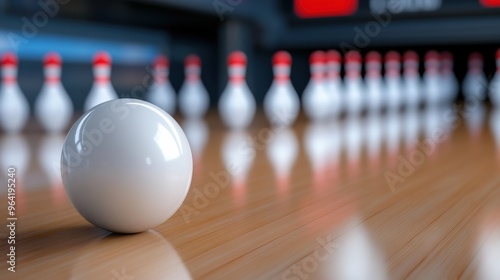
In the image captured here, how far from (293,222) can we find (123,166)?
302 mm

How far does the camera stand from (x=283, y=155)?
1876 millimetres

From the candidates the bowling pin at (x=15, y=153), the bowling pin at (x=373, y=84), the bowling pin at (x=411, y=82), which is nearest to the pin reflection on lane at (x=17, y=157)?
the bowling pin at (x=15, y=153)

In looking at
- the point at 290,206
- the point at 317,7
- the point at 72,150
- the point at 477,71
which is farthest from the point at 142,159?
the point at 477,71

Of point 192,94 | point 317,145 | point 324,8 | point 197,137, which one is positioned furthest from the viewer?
point 324,8

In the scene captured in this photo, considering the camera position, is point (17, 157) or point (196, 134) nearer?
point (17, 157)

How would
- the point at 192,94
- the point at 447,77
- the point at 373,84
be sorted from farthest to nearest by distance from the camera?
the point at 447,77
the point at 373,84
the point at 192,94

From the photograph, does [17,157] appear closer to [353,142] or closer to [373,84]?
[353,142]

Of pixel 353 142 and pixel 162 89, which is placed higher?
pixel 162 89

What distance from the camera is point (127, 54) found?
12.7ft

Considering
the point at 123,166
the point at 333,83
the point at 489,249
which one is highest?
the point at 333,83

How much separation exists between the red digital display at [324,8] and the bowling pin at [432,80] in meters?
0.89

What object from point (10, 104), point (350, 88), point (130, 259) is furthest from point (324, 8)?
point (130, 259)

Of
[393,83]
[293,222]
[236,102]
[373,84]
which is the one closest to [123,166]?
[293,222]

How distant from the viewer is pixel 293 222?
1.03 meters
